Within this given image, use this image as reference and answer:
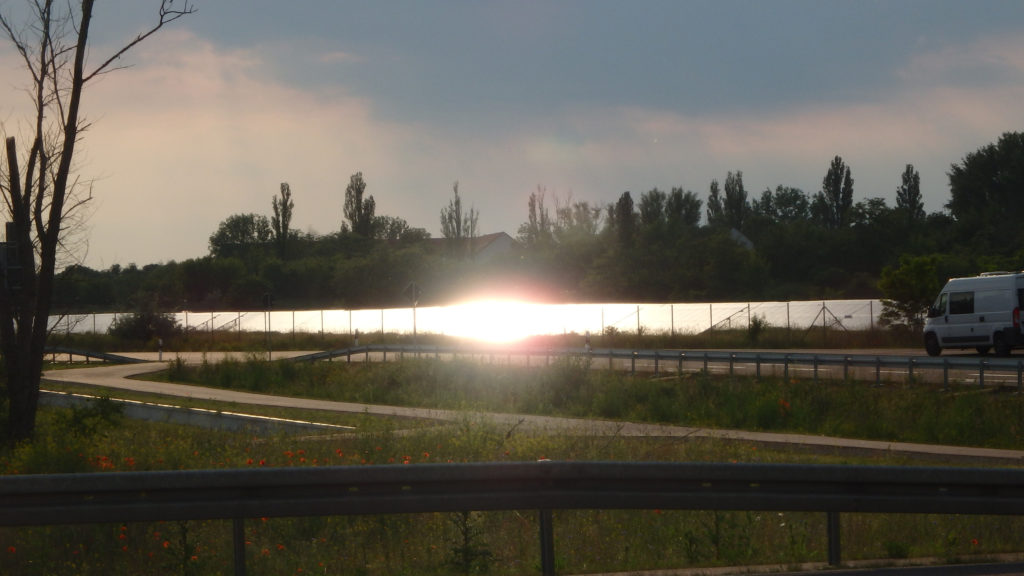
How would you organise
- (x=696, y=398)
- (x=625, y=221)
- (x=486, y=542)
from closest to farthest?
(x=486, y=542), (x=696, y=398), (x=625, y=221)

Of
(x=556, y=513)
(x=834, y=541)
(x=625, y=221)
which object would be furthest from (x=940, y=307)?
(x=625, y=221)

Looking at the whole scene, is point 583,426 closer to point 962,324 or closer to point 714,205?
point 962,324

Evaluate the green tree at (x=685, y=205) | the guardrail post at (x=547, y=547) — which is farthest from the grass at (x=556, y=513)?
the green tree at (x=685, y=205)

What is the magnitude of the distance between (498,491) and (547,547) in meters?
0.48

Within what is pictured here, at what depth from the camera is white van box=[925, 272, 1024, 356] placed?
96.0 ft

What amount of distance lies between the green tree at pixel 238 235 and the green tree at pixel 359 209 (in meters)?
11.0

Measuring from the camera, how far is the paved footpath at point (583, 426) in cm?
1672

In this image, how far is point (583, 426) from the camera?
1930 centimetres

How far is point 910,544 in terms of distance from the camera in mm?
8195

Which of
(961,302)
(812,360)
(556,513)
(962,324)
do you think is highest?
(961,302)

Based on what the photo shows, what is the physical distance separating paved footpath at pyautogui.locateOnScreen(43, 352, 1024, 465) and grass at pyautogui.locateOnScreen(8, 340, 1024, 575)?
3.44 feet

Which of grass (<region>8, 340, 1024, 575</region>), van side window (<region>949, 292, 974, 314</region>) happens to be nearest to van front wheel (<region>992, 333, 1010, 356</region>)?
van side window (<region>949, 292, 974, 314</region>)

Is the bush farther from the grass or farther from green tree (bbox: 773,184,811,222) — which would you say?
green tree (bbox: 773,184,811,222)

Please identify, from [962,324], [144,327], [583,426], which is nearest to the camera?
[583,426]
